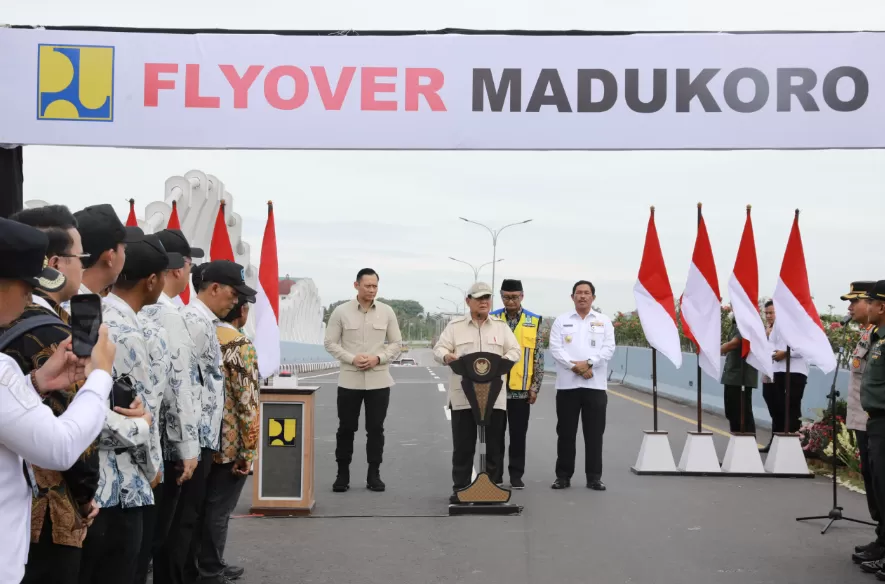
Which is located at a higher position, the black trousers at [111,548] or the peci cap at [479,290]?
the peci cap at [479,290]

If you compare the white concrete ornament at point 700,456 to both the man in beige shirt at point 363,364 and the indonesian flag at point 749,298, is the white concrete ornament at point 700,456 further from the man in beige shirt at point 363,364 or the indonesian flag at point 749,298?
the man in beige shirt at point 363,364

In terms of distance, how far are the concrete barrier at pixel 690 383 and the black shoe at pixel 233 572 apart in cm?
824

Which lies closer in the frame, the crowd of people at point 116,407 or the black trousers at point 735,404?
the crowd of people at point 116,407

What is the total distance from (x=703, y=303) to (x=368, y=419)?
12.9 ft

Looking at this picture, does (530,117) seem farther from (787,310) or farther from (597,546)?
(787,310)

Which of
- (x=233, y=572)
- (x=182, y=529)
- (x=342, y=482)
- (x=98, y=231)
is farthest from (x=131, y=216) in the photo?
(x=98, y=231)

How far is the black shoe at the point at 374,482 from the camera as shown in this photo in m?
9.47

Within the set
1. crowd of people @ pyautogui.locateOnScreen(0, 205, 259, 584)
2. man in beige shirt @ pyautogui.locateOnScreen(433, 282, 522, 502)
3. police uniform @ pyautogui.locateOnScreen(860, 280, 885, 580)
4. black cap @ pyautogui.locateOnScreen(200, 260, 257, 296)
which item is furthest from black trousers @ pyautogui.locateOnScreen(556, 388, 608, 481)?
black cap @ pyautogui.locateOnScreen(200, 260, 257, 296)

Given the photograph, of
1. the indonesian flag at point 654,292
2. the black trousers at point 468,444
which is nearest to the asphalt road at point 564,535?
the black trousers at point 468,444

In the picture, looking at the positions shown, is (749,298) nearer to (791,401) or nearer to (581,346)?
(581,346)

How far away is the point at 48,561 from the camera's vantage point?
314 centimetres

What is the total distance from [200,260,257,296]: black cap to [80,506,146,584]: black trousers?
2.23 meters

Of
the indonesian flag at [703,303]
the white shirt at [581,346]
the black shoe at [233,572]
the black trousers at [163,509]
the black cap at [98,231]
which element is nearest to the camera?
the black cap at [98,231]

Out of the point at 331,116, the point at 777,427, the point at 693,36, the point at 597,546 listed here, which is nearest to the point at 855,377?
the point at 597,546
